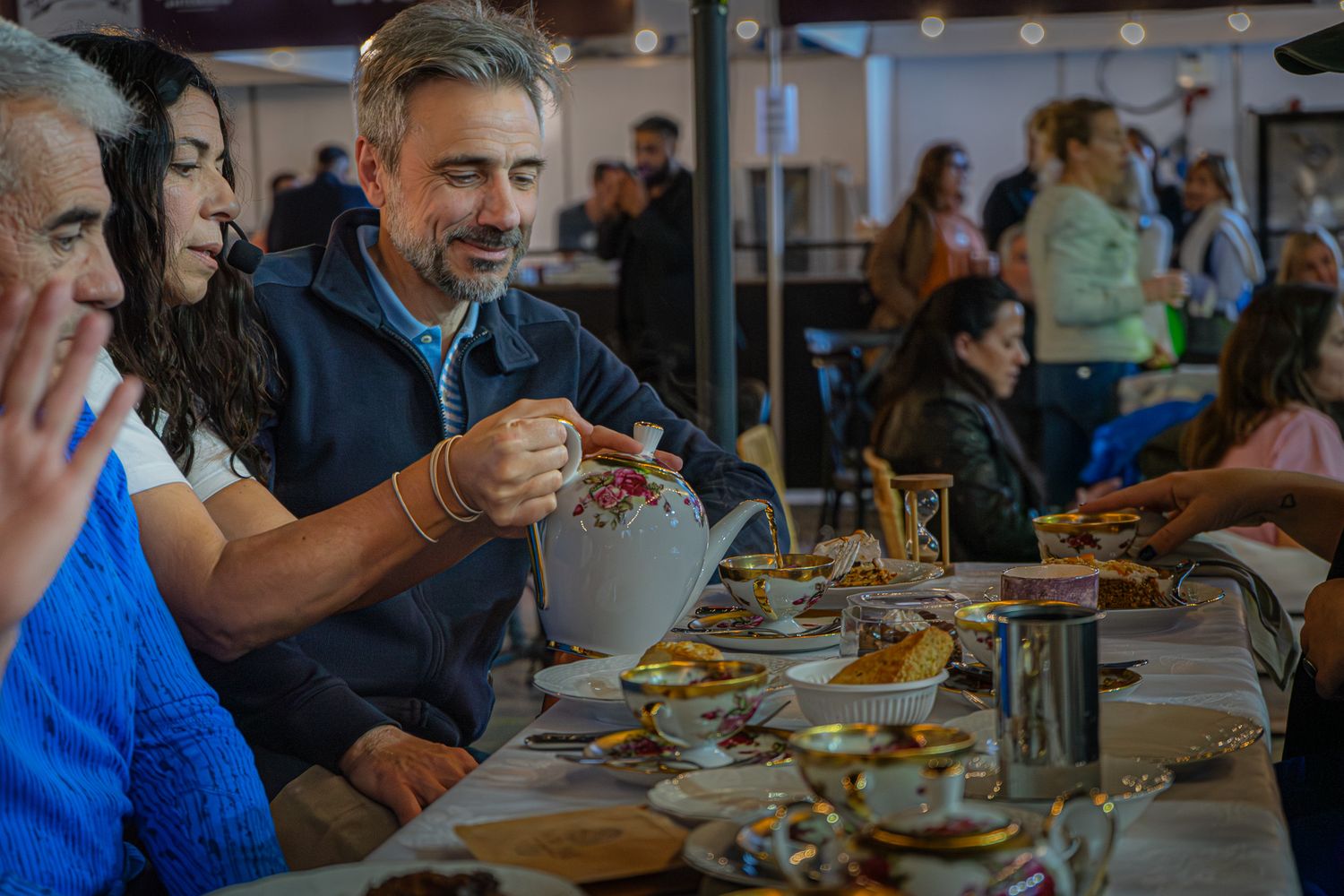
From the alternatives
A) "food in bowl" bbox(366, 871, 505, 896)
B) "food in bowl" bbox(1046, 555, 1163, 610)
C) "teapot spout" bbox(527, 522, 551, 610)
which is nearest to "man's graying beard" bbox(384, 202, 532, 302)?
"teapot spout" bbox(527, 522, 551, 610)

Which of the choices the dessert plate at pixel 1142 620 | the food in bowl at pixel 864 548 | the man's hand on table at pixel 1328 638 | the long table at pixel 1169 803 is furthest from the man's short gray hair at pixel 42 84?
the man's hand on table at pixel 1328 638

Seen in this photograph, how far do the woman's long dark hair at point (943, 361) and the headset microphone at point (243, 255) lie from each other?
1.88m

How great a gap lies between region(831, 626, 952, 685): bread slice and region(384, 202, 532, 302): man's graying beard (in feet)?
3.04

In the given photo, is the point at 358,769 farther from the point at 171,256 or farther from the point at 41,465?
the point at 41,465

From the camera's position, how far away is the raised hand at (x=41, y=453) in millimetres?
780

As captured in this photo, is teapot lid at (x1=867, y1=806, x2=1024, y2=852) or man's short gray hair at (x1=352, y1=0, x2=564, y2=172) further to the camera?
man's short gray hair at (x1=352, y1=0, x2=564, y2=172)

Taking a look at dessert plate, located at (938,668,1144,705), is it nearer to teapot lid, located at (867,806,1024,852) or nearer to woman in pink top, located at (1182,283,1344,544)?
teapot lid, located at (867,806,1024,852)

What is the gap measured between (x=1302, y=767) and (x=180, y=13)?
293 centimetres

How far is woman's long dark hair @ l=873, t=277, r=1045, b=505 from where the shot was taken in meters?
3.28

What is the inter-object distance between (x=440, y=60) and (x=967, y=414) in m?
1.77

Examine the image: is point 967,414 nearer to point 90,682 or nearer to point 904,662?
point 904,662

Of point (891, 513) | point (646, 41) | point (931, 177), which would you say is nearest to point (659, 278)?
point (931, 177)

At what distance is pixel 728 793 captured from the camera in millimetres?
892

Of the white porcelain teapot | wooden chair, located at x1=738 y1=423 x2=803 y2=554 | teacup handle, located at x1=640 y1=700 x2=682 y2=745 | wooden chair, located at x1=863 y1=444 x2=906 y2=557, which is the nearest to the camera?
teacup handle, located at x1=640 y1=700 x2=682 y2=745
